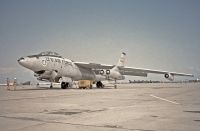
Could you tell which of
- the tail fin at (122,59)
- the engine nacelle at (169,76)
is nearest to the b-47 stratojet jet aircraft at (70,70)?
the engine nacelle at (169,76)

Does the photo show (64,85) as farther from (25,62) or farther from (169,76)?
(169,76)

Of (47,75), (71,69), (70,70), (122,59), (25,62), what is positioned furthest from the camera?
(122,59)

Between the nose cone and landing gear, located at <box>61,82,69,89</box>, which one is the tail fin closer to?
landing gear, located at <box>61,82,69,89</box>

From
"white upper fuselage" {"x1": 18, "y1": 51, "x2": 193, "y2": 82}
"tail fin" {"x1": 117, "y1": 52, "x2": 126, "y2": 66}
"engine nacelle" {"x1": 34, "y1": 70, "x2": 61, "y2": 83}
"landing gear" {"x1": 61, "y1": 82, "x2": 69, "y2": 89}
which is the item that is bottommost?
"landing gear" {"x1": 61, "y1": 82, "x2": 69, "y2": 89}

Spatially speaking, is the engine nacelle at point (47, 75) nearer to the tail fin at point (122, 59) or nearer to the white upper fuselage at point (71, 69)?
the white upper fuselage at point (71, 69)

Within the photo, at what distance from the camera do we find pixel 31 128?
630 centimetres

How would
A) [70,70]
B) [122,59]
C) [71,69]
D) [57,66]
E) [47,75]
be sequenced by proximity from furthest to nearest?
[122,59]
[71,69]
[70,70]
[57,66]
[47,75]

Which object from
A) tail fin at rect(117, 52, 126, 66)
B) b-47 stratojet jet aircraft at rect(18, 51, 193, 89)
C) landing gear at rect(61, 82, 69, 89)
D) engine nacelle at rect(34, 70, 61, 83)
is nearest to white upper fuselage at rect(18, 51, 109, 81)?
b-47 stratojet jet aircraft at rect(18, 51, 193, 89)

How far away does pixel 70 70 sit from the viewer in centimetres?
3609

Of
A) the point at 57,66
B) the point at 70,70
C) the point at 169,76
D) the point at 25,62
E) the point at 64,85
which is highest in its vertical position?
the point at 25,62

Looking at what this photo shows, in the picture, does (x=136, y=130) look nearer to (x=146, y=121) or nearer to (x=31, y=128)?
(x=146, y=121)

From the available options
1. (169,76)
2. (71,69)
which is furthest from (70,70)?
(169,76)

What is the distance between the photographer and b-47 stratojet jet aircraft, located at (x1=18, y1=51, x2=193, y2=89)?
31225 mm

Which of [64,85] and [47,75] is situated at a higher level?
[47,75]
